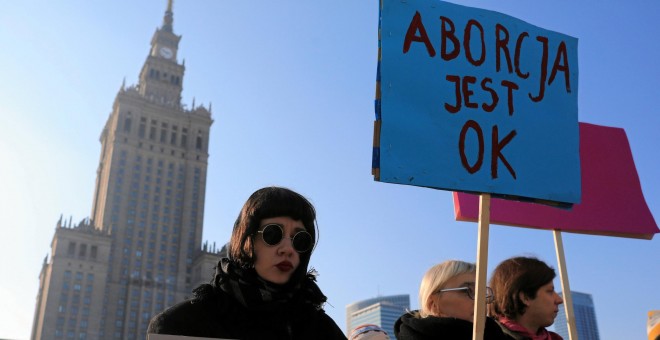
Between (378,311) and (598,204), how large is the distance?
398ft

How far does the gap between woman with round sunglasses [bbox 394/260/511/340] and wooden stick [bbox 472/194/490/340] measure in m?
0.26

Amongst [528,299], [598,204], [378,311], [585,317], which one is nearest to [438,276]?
[528,299]

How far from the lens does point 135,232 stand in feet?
201

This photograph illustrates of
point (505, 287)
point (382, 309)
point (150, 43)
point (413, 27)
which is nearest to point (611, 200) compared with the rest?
point (505, 287)

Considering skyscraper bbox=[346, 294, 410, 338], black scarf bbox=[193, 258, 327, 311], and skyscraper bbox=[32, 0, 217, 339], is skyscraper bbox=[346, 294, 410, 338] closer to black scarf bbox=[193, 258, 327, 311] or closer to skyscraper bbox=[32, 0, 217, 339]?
skyscraper bbox=[32, 0, 217, 339]

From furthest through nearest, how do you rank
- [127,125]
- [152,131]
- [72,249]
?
[152,131] → [127,125] → [72,249]

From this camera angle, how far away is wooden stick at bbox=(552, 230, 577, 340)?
3.35 m

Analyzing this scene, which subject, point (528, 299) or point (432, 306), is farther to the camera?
point (528, 299)

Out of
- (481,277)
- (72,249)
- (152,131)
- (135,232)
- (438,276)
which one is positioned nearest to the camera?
(481,277)

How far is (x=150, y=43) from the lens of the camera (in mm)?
75688

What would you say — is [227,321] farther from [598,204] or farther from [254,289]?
[598,204]

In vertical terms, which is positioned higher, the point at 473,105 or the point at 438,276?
the point at 473,105

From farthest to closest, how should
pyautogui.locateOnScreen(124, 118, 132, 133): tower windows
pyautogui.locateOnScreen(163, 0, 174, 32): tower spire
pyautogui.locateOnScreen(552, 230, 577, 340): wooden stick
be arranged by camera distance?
1. pyautogui.locateOnScreen(163, 0, 174, 32): tower spire
2. pyautogui.locateOnScreen(124, 118, 132, 133): tower windows
3. pyautogui.locateOnScreen(552, 230, 577, 340): wooden stick

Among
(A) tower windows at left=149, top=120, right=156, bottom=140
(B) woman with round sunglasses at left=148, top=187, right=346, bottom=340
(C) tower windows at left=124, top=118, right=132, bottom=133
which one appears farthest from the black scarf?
(A) tower windows at left=149, top=120, right=156, bottom=140
